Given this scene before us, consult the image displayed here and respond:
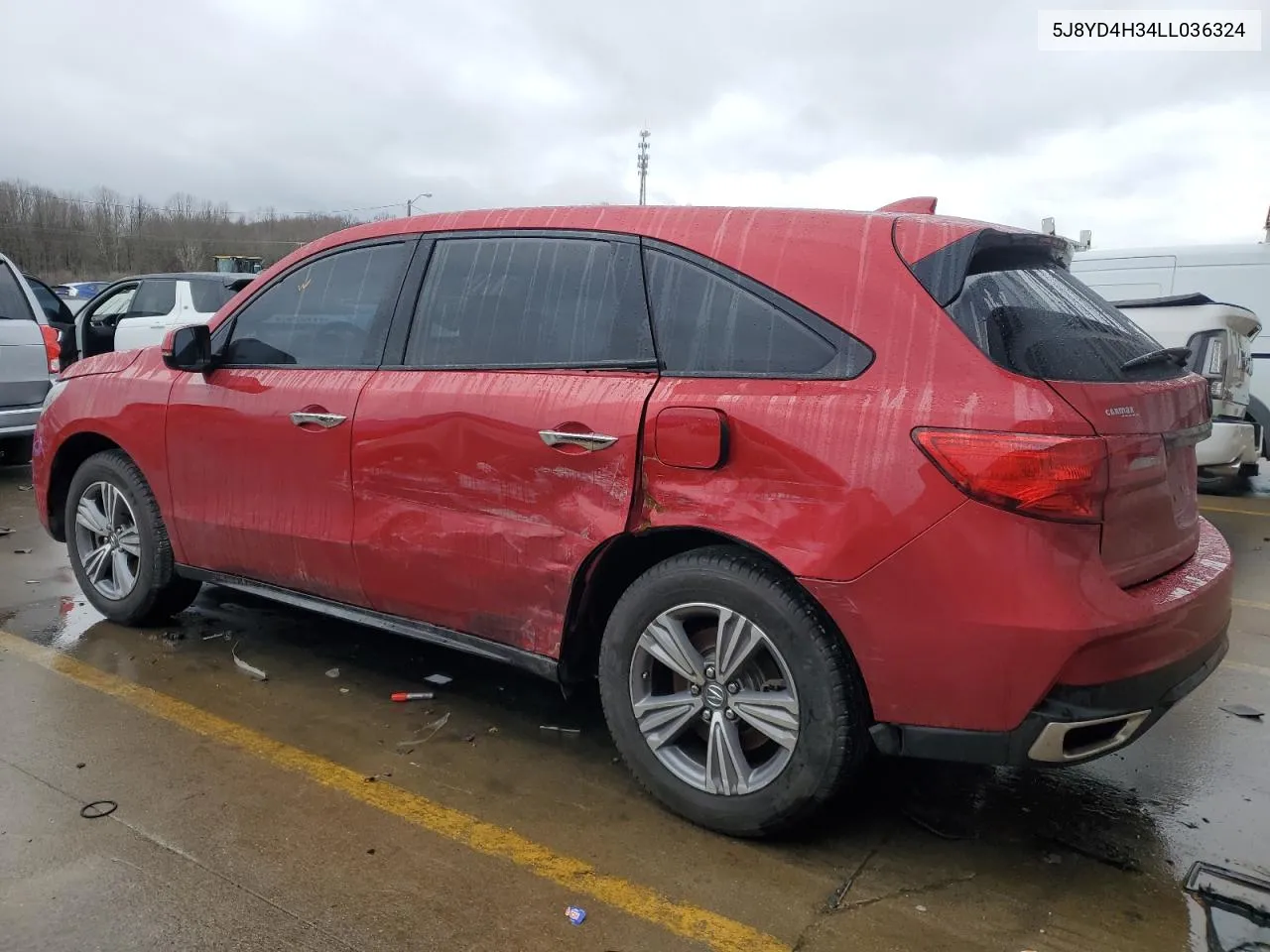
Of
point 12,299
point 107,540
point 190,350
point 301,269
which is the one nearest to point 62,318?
point 12,299

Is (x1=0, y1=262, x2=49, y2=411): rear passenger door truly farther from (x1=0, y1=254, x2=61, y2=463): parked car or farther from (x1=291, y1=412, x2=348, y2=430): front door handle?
(x1=291, y1=412, x2=348, y2=430): front door handle

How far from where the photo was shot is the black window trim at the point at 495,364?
297 centimetres

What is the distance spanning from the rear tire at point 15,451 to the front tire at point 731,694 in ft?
28.6

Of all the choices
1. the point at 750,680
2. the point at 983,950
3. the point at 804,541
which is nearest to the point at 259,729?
the point at 750,680

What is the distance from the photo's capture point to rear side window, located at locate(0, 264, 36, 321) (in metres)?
8.17

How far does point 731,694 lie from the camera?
2.73m

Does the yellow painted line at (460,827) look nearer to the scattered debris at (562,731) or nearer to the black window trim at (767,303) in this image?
the scattered debris at (562,731)

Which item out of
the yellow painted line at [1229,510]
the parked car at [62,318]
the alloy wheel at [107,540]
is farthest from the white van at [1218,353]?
the parked car at [62,318]

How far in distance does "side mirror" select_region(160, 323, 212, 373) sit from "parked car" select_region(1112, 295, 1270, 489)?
6.53 m

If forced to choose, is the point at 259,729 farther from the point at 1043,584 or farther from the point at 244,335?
the point at 1043,584

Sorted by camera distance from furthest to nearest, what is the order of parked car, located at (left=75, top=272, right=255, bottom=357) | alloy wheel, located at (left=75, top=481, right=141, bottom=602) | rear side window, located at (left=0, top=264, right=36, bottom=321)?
parked car, located at (left=75, top=272, right=255, bottom=357) → rear side window, located at (left=0, top=264, right=36, bottom=321) → alloy wheel, located at (left=75, top=481, right=141, bottom=602)

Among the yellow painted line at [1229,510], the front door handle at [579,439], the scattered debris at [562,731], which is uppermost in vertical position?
the front door handle at [579,439]

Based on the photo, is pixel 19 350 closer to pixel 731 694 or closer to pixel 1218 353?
pixel 731 694

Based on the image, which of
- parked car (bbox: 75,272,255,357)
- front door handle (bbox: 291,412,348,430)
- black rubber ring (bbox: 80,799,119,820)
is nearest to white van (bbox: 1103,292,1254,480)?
front door handle (bbox: 291,412,348,430)
